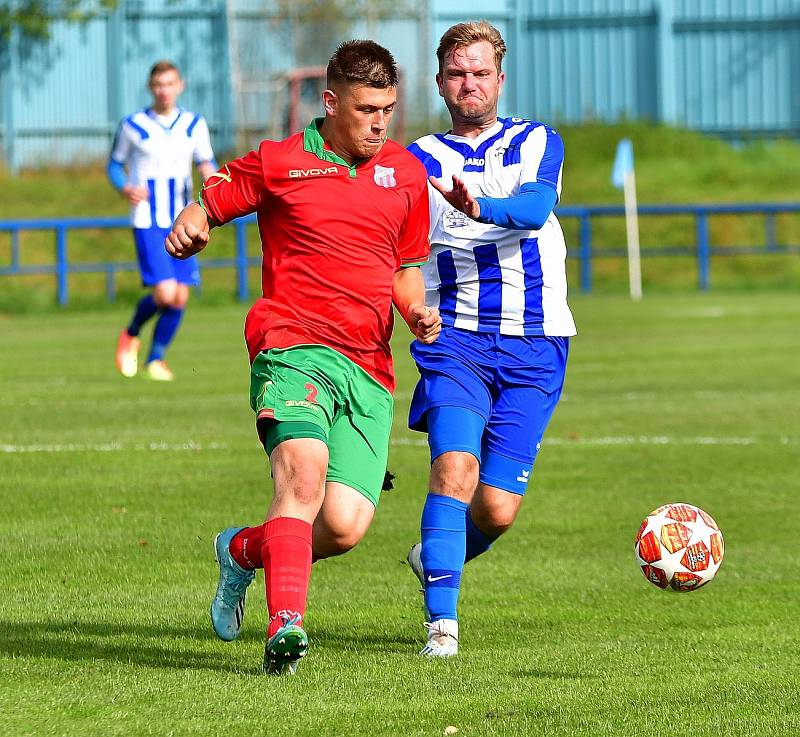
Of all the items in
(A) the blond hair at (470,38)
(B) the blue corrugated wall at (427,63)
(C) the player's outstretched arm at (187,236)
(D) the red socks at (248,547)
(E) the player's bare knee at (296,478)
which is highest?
(B) the blue corrugated wall at (427,63)

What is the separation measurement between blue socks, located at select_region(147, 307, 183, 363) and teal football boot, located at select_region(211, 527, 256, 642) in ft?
31.6

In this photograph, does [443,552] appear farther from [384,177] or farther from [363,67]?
[363,67]

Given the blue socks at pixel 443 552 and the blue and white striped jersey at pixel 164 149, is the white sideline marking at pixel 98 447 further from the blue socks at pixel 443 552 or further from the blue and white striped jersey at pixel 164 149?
the blue socks at pixel 443 552

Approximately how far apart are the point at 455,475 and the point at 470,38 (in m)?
1.61

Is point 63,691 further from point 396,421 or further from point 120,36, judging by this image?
point 120,36

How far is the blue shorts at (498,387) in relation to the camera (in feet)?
21.1

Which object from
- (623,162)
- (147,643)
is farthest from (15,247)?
(147,643)

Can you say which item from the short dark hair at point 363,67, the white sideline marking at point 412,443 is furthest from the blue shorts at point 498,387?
the white sideline marking at point 412,443

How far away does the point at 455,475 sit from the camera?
20.5 ft

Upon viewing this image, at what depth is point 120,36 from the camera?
38.3m

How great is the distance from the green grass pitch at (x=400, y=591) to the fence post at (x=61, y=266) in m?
13.9

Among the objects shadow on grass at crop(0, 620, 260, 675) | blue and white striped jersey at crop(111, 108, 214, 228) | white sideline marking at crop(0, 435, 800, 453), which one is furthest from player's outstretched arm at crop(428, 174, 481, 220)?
blue and white striped jersey at crop(111, 108, 214, 228)

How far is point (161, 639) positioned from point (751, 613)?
226 centimetres

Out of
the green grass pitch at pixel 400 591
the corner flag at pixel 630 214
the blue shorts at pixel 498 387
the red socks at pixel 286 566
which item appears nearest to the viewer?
the green grass pitch at pixel 400 591
